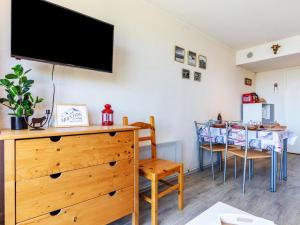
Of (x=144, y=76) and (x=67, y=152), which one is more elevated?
(x=144, y=76)

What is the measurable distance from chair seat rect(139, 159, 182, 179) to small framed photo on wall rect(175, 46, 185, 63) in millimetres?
1597

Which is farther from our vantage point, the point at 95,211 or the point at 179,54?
the point at 179,54

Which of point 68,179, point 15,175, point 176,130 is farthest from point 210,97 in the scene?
point 15,175

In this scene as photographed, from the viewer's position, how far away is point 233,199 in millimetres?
2219

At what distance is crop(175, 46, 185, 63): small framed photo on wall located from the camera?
9.29 ft

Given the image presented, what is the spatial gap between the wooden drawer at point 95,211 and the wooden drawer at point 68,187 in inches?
1.5

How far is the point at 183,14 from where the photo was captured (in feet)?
8.96

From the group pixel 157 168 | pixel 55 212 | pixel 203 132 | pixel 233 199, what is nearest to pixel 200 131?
pixel 203 132

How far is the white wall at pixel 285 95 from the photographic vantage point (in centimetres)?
461

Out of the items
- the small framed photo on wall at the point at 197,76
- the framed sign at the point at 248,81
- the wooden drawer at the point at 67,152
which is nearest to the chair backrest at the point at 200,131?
the small framed photo on wall at the point at 197,76

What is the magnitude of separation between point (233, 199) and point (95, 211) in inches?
64.8

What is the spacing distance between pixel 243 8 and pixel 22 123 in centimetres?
291

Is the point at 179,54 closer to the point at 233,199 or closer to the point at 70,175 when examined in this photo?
the point at 233,199

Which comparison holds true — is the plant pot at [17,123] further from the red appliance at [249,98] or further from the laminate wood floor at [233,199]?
the red appliance at [249,98]
